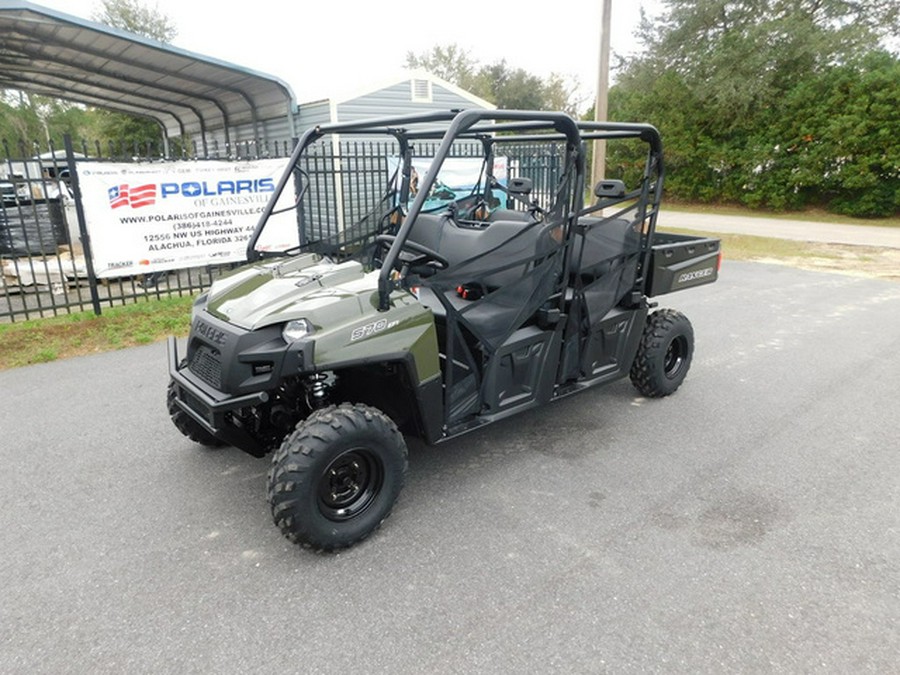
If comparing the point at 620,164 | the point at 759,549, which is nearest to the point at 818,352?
the point at 759,549

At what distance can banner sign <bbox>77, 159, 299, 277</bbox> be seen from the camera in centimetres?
663

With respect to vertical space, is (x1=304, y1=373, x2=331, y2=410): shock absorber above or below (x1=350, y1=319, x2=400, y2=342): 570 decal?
below

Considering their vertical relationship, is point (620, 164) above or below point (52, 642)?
above

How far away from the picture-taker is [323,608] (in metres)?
2.37

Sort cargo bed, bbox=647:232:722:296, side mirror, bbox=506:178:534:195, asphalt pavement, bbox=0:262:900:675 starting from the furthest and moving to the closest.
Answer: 1. cargo bed, bbox=647:232:722:296
2. side mirror, bbox=506:178:534:195
3. asphalt pavement, bbox=0:262:900:675

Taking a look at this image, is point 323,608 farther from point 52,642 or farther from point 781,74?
point 781,74

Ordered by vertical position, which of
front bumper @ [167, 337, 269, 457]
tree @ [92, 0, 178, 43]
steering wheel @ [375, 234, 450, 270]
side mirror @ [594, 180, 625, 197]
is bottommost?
front bumper @ [167, 337, 269, 457]

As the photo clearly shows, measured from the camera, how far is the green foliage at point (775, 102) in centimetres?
1633

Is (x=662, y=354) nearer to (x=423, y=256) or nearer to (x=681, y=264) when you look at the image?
(x=681, y=264)

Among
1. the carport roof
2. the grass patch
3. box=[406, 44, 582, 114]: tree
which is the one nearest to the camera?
the grass patch

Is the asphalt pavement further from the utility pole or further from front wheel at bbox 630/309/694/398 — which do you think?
the utility pole

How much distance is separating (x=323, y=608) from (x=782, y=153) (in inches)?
799

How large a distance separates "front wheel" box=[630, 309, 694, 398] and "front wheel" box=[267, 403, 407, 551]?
2.26m

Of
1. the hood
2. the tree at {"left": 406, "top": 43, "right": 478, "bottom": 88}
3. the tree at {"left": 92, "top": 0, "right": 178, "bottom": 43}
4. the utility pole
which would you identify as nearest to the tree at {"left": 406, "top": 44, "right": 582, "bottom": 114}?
the tree at {"left": 406, "top": 43, "right": 478, "bottom": 88}
